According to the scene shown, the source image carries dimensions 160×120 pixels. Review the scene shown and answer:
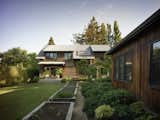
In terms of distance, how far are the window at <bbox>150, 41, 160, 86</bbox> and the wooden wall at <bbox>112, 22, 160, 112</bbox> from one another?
0.70ft

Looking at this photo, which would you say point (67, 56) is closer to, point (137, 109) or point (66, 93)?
point (66, 93)

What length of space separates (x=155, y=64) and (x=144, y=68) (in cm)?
81

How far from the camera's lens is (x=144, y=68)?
571 cm

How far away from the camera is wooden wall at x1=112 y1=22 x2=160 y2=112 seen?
15.9 ft

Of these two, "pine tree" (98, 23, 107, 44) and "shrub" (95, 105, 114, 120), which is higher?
"pine tree" (98, 23, 107, 44)

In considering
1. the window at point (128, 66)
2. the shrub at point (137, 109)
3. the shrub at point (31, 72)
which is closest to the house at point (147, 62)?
the window at point (128, 66)

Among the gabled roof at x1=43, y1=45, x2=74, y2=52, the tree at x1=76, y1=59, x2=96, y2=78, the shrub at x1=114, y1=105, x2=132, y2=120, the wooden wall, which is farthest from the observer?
the gabled roof at x1=43, y1=45, x2=74, y2=52

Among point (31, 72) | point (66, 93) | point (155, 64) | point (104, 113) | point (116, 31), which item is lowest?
point (66, 93)

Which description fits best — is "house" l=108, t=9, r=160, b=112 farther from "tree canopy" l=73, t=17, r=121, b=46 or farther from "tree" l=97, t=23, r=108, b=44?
"tree" l=97, t=23, r=108, b=44

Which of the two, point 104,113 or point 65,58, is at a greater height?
point 65,58

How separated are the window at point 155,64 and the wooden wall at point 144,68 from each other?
0.21 meters

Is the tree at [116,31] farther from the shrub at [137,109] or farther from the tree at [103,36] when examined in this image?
the shrub at [137,109]

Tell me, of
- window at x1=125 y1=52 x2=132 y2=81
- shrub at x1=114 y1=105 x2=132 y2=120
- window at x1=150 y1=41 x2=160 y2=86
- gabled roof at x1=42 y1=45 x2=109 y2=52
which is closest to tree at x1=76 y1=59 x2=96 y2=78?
gabled roof at x1=42 y1=45 x2=109 y2=52

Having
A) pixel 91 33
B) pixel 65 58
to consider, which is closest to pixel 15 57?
pixel 65 58
